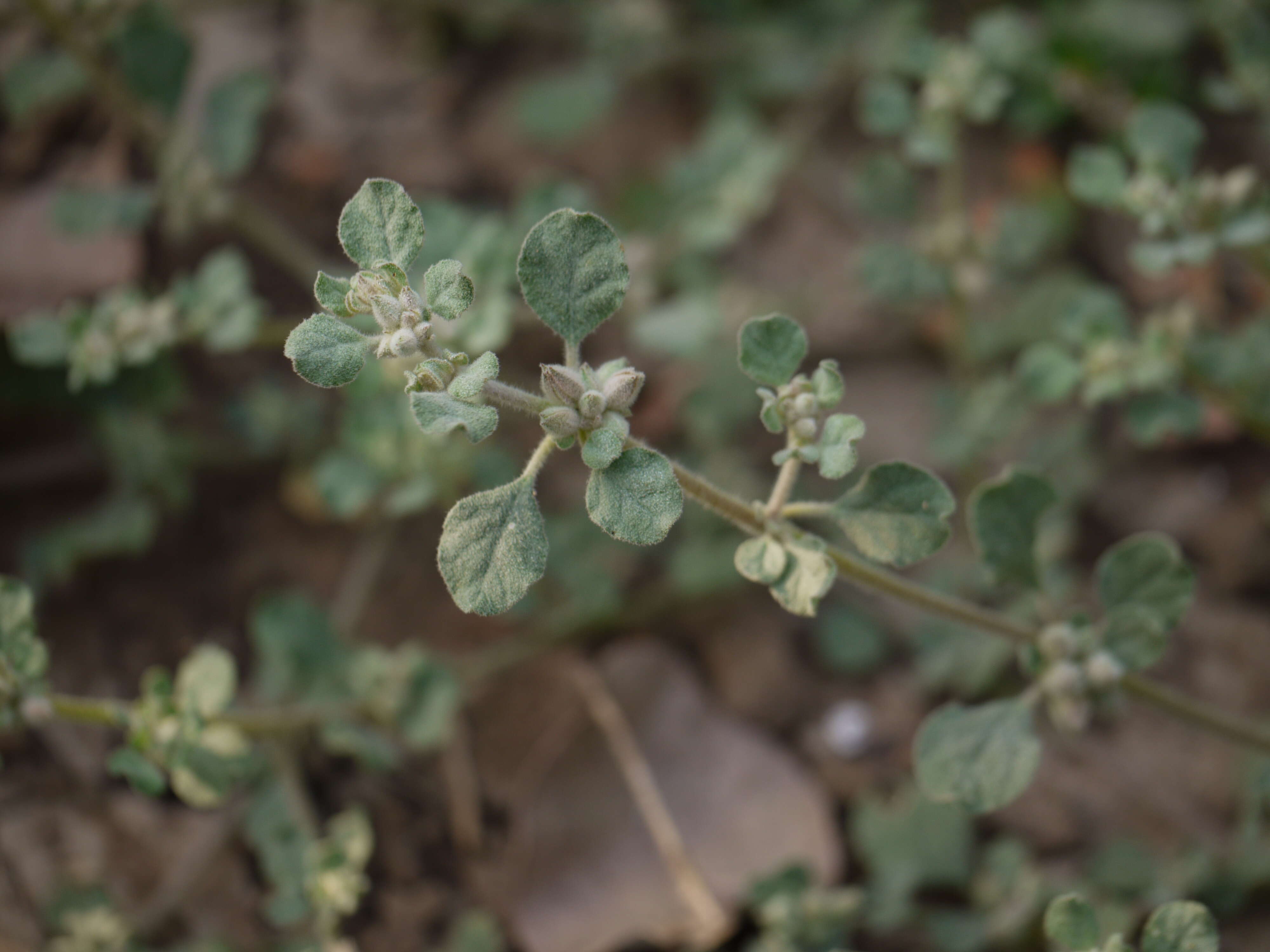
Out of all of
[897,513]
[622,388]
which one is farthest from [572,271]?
[897,513]

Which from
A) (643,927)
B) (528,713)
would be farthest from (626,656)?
(643,927)

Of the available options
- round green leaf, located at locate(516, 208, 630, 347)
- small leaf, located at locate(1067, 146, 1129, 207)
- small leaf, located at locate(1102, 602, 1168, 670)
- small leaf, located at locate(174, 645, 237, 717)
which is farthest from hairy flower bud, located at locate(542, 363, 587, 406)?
small leaf, located at locate(1067, 146, 1129, 207)

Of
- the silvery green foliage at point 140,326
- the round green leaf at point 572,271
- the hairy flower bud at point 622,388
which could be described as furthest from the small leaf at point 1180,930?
the silvery green foliage at point 140,326

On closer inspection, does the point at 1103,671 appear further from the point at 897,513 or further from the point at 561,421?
the point at 561,421

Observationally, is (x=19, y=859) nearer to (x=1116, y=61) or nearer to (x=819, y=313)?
(x=819, y=313)

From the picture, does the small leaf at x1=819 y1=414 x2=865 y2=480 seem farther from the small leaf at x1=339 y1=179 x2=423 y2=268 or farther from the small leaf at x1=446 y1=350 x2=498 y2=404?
the small leaf at x1=339 y1=179 x2=423 y2=268

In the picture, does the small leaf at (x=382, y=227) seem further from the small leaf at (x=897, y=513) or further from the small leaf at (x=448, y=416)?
the small leaf at (x=897, y=513)
